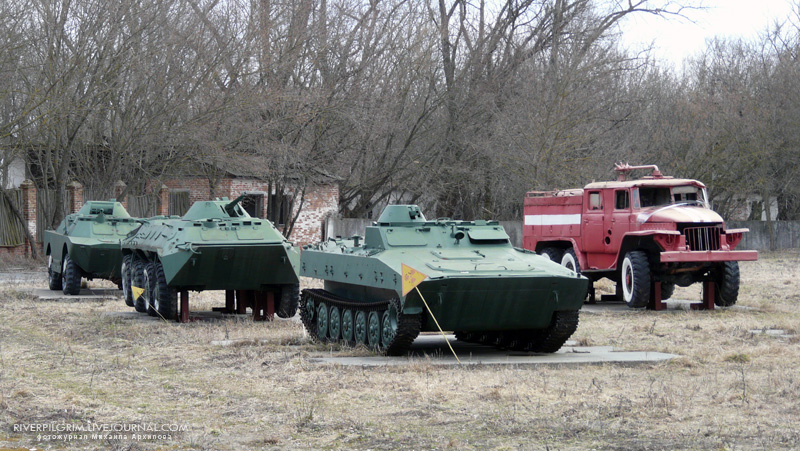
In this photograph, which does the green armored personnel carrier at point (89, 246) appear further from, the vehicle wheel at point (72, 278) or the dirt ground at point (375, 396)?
the dirt ground at point (375, 396)

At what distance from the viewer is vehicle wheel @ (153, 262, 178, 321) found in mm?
15797

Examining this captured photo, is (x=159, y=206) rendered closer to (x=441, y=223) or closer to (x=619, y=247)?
(x=619, y=247)

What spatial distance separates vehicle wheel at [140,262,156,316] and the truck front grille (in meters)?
8.47

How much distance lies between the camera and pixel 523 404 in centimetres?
871

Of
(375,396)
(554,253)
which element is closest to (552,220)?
(554,253)

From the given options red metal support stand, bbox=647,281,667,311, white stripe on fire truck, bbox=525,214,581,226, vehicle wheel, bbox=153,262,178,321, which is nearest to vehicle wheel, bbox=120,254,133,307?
vehicle wheel, bbox=153,262,178,321

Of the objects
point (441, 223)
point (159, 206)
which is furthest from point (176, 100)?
point (441, 223)

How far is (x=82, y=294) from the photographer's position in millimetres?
21344

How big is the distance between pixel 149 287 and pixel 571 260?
7639 millimetres

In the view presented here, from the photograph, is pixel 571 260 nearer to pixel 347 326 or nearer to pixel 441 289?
pixel 347 326

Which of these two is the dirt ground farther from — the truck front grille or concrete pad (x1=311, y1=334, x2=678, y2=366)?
the truck front grille

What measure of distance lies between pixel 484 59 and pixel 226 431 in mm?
30671

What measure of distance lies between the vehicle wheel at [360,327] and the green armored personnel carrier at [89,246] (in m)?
9.03

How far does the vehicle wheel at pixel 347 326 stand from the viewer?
1281cm
